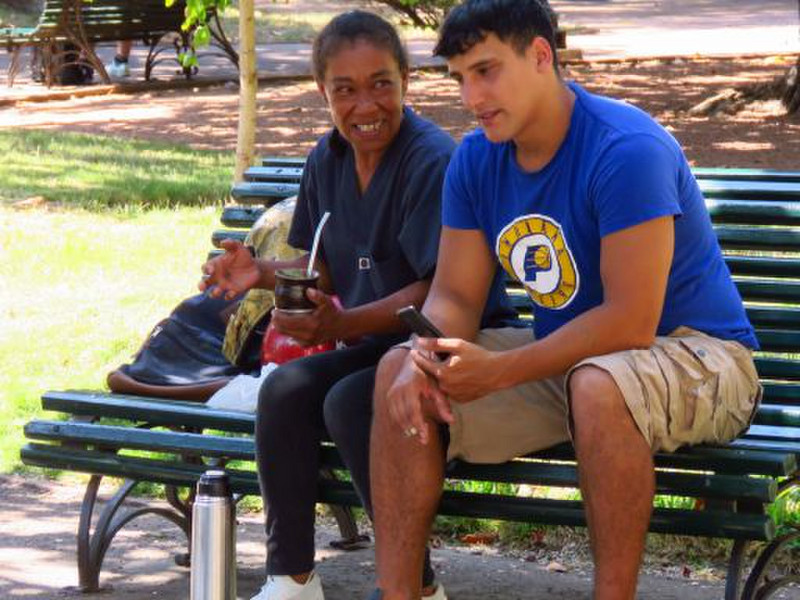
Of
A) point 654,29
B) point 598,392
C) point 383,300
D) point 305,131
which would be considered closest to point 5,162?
point 305,131

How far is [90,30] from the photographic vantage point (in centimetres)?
1739

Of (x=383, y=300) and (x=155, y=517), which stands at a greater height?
(x=383, y=300)

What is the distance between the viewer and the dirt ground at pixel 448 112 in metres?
11.3

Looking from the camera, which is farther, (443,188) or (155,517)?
(155,517)

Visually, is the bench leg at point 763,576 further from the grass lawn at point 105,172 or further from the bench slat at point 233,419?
the grass lawn at point 105,172

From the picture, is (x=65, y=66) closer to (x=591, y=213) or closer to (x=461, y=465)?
(x=461, y=465)

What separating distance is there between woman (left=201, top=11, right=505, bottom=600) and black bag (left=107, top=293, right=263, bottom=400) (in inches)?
20.3

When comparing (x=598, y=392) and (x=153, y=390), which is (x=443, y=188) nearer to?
(x=598, y=392)

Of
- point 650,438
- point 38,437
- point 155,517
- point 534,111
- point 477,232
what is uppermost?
point 534,111

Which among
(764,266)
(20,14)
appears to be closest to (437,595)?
(764,266)

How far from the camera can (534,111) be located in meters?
3.91

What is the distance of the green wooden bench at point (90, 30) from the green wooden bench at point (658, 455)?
470 inches

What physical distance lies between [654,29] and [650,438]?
2055 centimetres

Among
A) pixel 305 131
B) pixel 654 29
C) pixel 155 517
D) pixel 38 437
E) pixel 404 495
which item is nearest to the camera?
pixel 404 495
